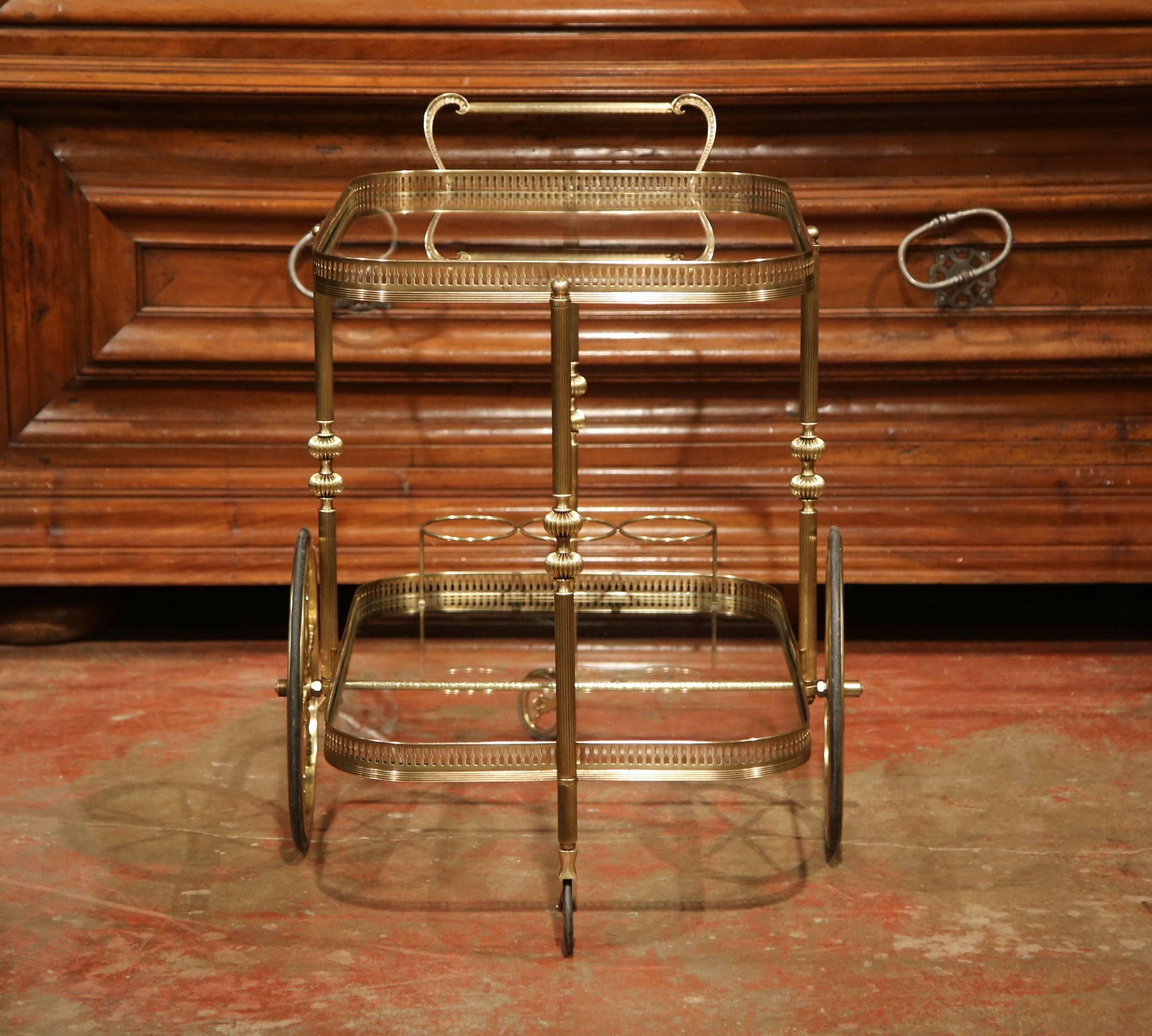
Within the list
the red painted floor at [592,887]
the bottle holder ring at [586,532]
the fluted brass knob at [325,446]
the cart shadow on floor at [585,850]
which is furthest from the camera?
the bottle holder ring at [586,532]

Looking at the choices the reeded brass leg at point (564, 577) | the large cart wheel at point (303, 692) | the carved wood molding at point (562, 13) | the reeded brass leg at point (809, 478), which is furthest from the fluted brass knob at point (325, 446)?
the carved wood molding at point (562, 13)

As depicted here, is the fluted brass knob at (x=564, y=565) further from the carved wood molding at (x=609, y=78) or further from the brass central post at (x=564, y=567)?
the carved wood molding at (x=609, y=78)

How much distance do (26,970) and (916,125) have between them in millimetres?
1760

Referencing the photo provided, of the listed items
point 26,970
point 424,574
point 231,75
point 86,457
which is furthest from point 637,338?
point 26,970

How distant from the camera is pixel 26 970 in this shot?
152 cm

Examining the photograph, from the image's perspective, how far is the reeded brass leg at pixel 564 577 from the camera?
157 centimetres

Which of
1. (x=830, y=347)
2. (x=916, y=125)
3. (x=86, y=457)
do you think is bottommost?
(x=86, y=457)

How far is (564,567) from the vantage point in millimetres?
1578

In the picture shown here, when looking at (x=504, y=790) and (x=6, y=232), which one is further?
(x=6, y=232)

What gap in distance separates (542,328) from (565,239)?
0.15m

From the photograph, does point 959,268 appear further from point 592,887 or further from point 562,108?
point 592,887

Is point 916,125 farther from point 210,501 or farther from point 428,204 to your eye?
point 210,501

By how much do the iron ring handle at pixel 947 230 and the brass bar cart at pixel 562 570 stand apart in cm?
47

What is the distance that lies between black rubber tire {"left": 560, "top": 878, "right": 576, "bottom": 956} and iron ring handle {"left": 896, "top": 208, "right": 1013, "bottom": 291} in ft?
3.96
